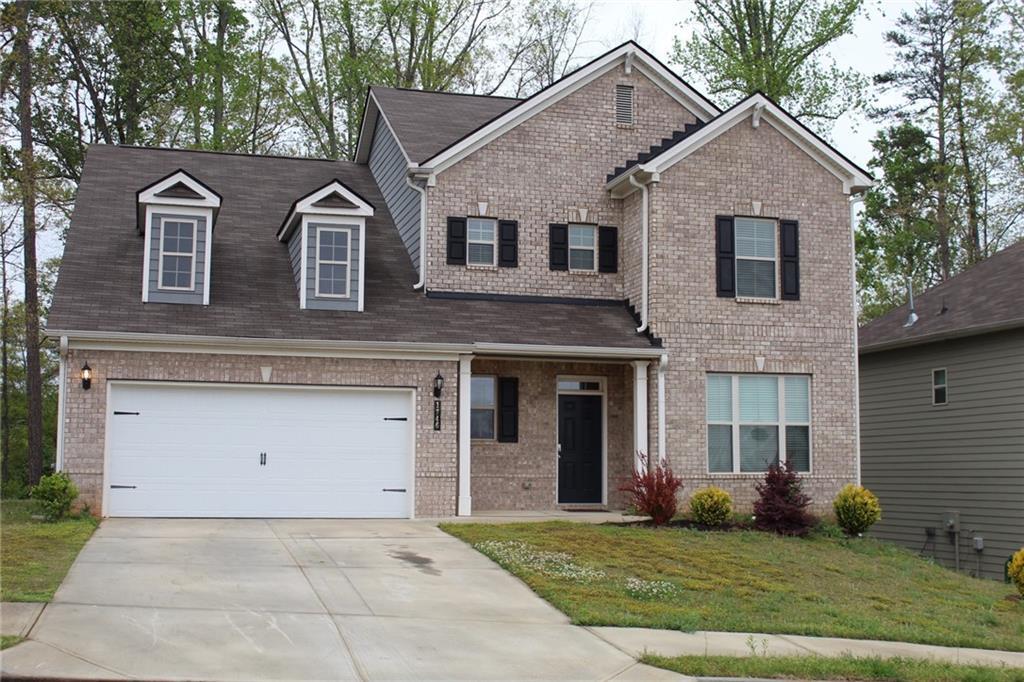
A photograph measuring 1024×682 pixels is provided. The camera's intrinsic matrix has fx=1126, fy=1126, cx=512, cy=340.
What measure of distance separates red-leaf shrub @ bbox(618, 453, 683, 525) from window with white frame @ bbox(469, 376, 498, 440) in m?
3.05

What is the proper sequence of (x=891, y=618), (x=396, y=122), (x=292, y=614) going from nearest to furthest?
(x=292, y=614) → (x=891, y=618) → (x=396, y=122)

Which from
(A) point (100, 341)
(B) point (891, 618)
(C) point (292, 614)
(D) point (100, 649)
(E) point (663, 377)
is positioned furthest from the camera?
(E) point (663, 377)

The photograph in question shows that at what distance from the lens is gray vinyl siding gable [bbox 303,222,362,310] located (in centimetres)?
1964

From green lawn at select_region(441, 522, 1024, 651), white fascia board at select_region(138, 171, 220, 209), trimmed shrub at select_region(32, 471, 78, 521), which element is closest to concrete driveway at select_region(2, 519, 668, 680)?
green lawn at select_region(441, 522, 1024, 651)

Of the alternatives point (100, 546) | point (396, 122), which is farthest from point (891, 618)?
point (396, 122)

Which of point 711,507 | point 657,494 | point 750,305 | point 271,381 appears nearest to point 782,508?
point 711,507

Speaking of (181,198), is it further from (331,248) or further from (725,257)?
(725,257)

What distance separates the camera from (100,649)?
30.1ft

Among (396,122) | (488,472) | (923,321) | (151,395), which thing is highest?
(396,122)

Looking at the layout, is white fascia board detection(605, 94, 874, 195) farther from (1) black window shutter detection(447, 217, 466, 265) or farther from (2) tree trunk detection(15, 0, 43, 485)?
(2) tree trunk detection(15, 0, 43, 485)

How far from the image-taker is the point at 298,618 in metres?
10.8

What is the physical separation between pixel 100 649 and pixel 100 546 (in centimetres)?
557

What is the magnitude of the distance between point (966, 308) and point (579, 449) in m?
8.59

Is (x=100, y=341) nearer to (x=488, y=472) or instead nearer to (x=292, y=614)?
(x=488, y=472)
